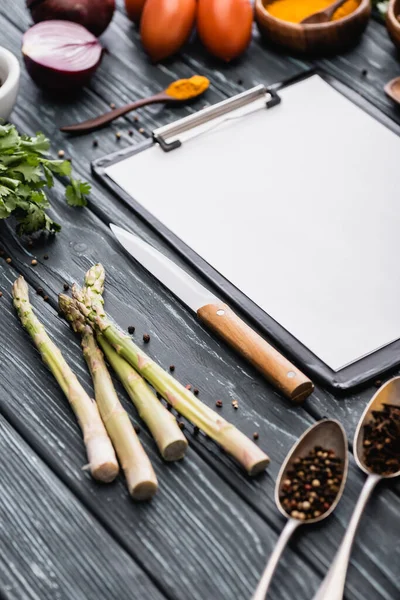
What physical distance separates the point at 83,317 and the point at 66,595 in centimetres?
41

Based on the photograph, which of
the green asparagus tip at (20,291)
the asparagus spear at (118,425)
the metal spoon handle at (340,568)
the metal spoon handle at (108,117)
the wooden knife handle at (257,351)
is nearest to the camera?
the metal spoon handle at (340,568)

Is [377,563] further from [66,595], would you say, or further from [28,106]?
[28,106]

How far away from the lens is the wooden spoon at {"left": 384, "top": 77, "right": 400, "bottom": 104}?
162 centimetres

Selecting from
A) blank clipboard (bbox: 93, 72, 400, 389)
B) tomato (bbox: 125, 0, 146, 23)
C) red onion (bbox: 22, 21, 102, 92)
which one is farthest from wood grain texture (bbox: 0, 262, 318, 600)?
tomato (bbox: 125, 0, 146, 23)

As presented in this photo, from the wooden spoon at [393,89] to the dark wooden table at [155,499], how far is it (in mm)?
500

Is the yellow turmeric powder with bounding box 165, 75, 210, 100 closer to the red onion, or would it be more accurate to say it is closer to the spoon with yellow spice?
the spoon with yellow spice

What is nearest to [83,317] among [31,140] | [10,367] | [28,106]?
[10,367]

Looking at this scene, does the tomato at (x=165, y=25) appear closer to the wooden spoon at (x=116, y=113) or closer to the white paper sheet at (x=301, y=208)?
the wooden spoon at (x=116, y=113)

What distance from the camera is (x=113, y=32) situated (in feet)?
6.02

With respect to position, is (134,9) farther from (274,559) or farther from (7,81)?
(274,559)

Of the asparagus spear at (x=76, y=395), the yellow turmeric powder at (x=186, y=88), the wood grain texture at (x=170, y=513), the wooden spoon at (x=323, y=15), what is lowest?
the wood grain texture at (x=170, y=513)

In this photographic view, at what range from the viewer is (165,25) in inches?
66.6

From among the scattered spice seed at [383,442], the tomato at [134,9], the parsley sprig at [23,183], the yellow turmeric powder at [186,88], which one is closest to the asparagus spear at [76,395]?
the parsley sprig at [23,183]

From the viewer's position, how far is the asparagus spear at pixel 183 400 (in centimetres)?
107
